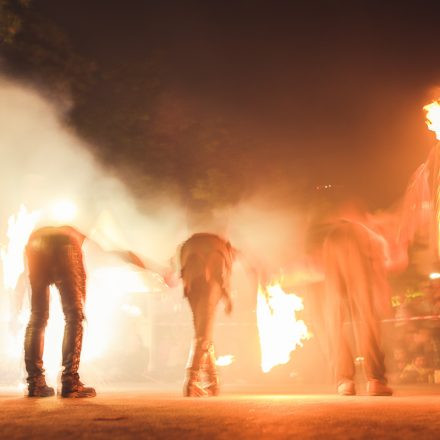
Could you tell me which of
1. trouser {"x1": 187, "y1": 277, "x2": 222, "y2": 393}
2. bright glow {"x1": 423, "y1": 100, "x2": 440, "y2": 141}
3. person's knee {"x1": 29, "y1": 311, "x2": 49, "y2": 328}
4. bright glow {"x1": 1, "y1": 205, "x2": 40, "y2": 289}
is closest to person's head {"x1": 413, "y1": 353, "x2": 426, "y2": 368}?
bright glow {"x1": 423, "y1": 100, "x2": 440, "y2": 141}

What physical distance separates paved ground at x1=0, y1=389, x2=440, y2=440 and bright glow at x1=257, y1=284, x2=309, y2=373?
3.28 metres

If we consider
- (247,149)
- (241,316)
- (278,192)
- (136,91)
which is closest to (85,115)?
(136,91)

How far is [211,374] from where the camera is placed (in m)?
5.43

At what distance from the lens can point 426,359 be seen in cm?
941

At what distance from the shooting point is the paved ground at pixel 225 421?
2549 millimetres

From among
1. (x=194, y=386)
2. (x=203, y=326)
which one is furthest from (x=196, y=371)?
(x=203, y=326)

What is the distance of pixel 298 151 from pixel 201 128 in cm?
176

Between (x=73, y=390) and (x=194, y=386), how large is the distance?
3.43 feet

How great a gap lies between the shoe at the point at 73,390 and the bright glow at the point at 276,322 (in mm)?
2541

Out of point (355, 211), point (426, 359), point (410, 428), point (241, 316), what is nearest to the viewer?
point (410, 428)

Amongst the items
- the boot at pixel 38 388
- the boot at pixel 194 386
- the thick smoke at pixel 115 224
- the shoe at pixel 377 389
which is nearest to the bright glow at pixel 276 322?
the thick smoke at pixel 115 224

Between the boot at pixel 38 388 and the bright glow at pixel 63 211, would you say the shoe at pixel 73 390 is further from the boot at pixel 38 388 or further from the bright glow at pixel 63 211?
the bright glow at pixel 63 211

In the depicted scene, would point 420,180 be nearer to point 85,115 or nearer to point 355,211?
point 355,211

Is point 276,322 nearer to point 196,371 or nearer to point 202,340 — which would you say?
point 202,340
